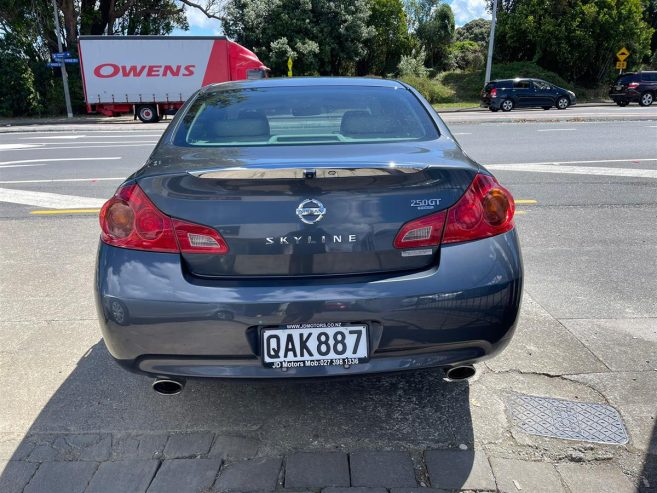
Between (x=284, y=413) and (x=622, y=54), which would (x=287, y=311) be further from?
(x=622, y=54)

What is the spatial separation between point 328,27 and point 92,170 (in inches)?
1058

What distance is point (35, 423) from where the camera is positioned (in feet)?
8.79

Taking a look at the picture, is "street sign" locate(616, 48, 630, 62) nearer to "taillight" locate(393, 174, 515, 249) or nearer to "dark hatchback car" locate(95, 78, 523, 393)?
"taillight" locate(393, 174, 515, 249)

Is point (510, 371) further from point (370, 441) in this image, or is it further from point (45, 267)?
point (45, 267)

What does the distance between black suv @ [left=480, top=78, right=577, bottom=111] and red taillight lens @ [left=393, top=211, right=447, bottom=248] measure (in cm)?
2492

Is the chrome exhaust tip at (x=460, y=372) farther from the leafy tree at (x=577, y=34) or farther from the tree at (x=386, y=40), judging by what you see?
the leafy tree at (x=577, y=34)

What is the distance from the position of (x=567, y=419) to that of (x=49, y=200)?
7127 mm

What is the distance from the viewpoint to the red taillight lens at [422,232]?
2.24m

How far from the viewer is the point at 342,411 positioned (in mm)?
2758

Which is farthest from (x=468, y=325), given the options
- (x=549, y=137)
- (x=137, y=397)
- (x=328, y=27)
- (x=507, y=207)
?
(x=328, y=27)

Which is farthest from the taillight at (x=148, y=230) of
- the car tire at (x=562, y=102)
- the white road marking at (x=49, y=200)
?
the car tire at (x=562, y=102)

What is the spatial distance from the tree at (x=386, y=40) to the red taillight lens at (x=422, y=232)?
120 ft

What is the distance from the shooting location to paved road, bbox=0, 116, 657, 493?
2.30m

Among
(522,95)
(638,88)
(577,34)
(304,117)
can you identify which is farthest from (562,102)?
(304,117)
